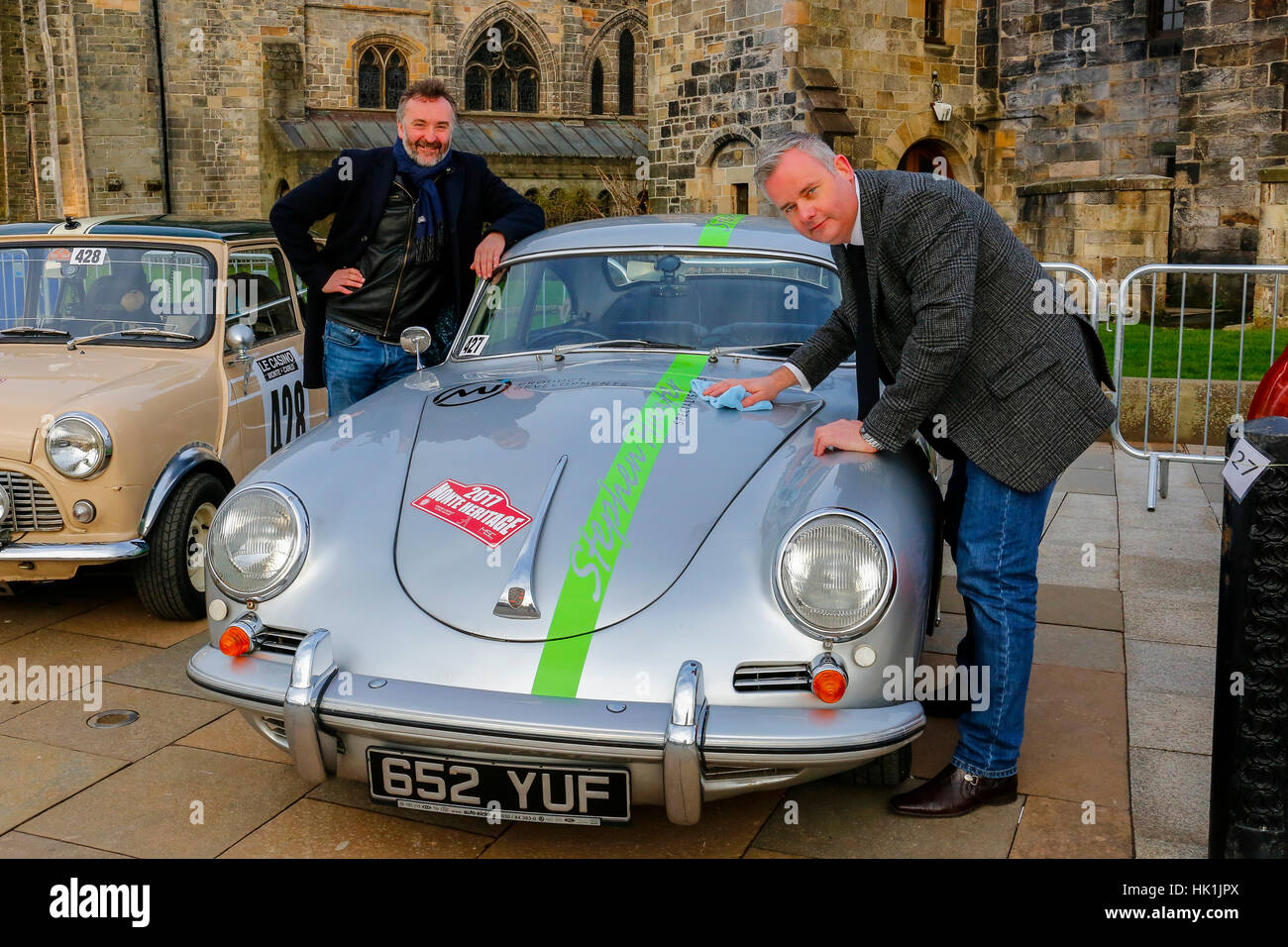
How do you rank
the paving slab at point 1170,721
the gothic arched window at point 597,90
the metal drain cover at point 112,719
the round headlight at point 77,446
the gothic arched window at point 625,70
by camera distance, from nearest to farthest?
the paving slab at point 1170,721 < the metal drain cover at point 112,719 < the round headlight at point 77,446 < the gothic arched window at point 597,90 < the gothic arched window at point 625,70

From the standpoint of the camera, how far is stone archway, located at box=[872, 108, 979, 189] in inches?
829

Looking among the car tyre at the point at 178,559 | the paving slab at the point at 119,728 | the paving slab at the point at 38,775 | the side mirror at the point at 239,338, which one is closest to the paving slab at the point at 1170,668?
the paving slab at the point at 119,728

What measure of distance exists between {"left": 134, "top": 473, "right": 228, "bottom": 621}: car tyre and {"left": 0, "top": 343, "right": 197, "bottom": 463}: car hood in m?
0.45

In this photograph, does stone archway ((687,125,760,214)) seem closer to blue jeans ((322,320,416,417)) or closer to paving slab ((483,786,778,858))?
blue jeans ((322,320,416,417))

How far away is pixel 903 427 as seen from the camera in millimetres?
3291

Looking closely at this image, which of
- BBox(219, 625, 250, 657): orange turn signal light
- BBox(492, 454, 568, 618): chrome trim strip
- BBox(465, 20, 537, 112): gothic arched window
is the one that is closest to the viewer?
BBox(492, 454, 568, 618): chrome trim strip

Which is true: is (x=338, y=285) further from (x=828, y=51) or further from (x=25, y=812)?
(x=828, y=51)

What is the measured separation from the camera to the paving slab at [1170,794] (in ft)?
10.8

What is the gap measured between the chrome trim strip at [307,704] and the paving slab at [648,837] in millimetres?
563

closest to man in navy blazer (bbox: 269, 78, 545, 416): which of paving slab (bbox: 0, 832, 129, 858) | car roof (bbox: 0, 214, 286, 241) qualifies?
car roof (bbox: 0, 214, 286, 241)

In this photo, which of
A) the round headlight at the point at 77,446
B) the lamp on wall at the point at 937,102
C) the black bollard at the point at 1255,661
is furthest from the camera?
the lamp on wall at the point at 937,102

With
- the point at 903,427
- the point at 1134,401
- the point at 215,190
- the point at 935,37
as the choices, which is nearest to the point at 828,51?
the point at 935,37

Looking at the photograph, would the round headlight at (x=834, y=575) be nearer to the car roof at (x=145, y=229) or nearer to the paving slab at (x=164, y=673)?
the paving slab at (x=164, y=673)

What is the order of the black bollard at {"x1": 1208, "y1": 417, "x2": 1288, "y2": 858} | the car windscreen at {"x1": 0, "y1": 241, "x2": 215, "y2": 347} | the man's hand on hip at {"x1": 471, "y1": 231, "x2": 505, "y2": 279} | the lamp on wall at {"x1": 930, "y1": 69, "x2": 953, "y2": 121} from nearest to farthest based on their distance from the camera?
the black bollard at {"x1": 1208, "y1": 417, "x2": 1288, "y2": 858}
the man's hand on hip at {"x1": 471, "y1": 231, "x2": 505, "y2": 279}
the car windscreen at {"x1": 0, "y1": 241, "x2": 215, "y2": 347}
the lamp on wall at {"x1": 930, "y1": 69, "x2": 953, "y2": 121}
